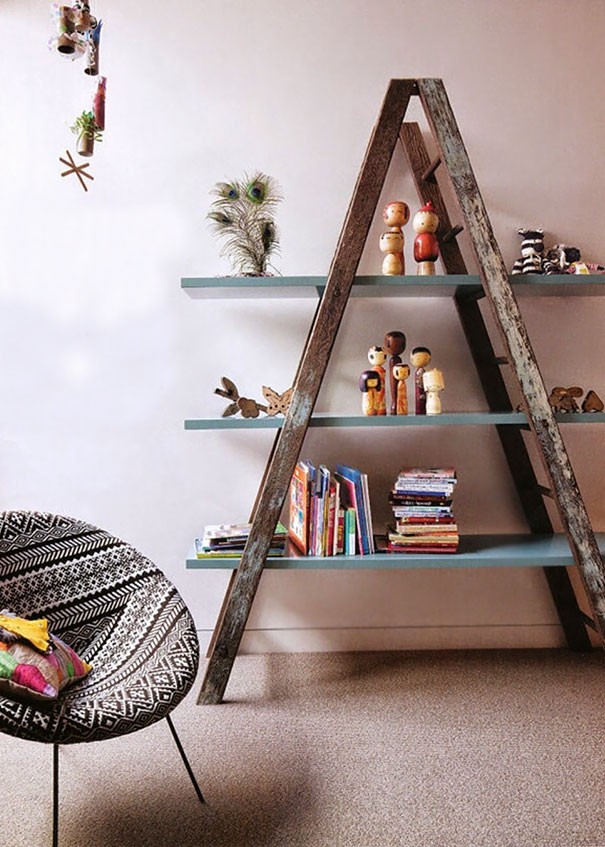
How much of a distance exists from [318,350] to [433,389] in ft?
1.50

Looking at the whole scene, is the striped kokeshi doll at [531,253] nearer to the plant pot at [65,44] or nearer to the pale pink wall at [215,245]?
the pale pink wall at [215,245]

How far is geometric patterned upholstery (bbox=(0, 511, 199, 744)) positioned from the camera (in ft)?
5.81

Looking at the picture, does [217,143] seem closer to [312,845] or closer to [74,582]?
[74,582]

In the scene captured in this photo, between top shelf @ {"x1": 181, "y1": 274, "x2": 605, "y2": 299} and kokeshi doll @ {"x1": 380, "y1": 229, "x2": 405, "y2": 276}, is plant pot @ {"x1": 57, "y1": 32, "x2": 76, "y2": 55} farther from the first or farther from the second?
kokeshi doll @ {"x1": 380, "y1": 229, "x2": 405, "y2": 276}

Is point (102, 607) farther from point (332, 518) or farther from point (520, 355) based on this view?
point (520, 355)

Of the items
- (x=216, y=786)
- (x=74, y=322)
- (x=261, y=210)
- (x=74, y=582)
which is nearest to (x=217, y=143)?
(x=261, y=210)

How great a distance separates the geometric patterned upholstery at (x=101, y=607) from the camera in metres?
1.77

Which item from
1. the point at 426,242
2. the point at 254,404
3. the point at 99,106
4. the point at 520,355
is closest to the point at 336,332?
the point at 254,404

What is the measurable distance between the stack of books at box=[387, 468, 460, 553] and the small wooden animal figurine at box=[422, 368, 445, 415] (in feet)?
0.76

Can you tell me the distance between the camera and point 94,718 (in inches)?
62.6

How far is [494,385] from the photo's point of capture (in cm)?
293

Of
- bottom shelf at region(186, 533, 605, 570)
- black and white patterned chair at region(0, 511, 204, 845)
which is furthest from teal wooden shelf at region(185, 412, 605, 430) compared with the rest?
black and white patterned chair at region(0, 511, 204, 845)

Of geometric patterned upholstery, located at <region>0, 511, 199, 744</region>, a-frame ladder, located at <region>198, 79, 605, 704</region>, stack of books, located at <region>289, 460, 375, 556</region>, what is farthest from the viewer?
stack of books, located at <region>289, 460, 375, 556</region>

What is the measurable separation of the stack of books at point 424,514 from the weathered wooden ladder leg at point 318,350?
448mm
